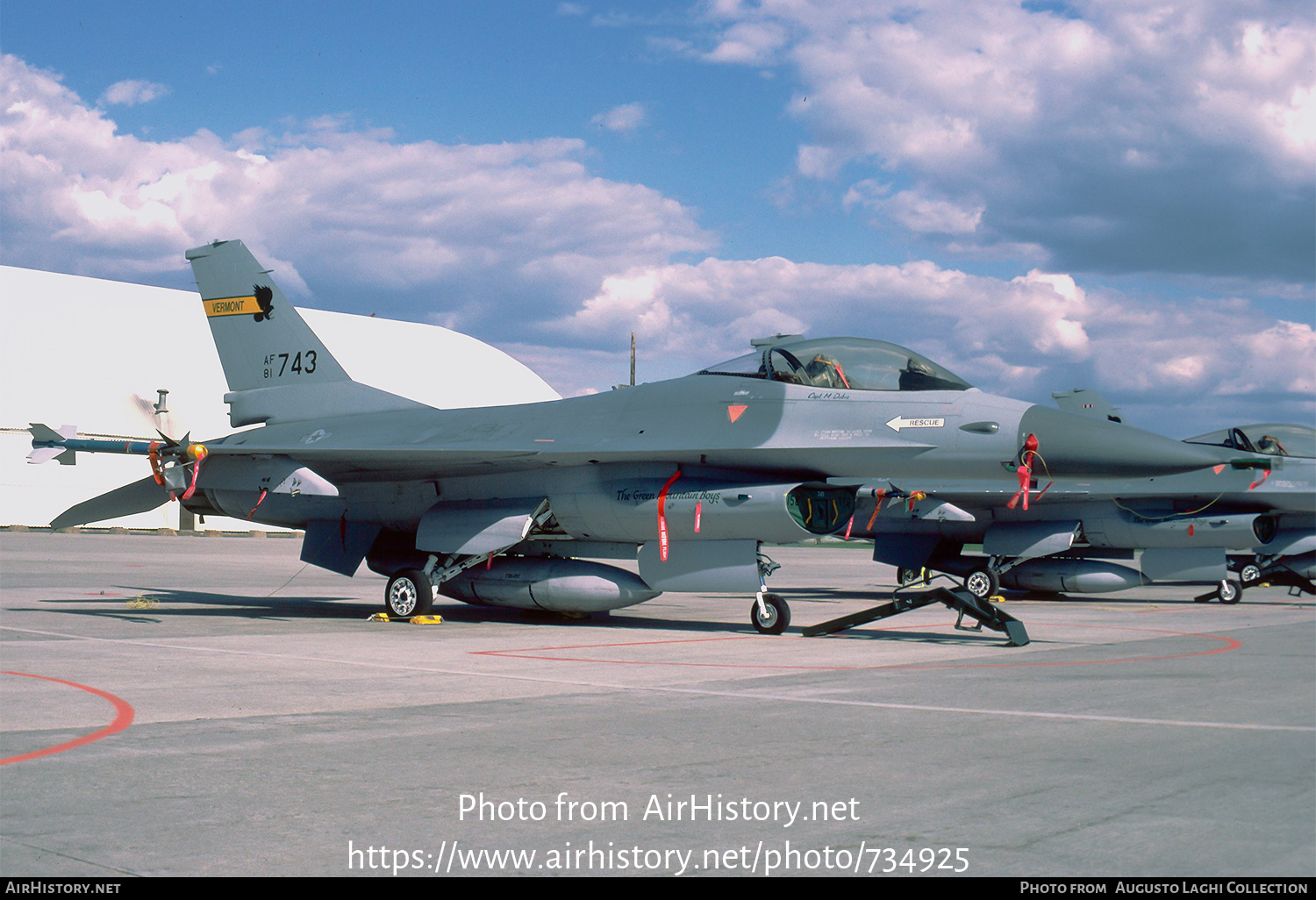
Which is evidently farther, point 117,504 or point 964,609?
point 117,504

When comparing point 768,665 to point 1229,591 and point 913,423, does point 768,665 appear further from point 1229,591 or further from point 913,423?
point 1229,591

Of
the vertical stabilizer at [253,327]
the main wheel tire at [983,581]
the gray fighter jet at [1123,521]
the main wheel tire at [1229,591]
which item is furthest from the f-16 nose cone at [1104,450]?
the main wheel tire at [1229,591]

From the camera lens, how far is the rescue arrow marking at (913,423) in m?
12.5

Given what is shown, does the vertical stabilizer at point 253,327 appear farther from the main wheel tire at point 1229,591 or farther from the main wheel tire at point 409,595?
the main wheel tire at point 1229,591

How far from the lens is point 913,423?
41.4 feet

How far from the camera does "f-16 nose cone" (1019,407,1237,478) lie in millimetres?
11820

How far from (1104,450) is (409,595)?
8.71m

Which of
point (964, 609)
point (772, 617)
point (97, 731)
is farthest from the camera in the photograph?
point (772, 617)

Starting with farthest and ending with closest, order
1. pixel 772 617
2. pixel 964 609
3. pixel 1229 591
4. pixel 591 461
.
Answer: pixel 1229 591 → pixel 591 461 → pixel 772 617 → pixel 964 609

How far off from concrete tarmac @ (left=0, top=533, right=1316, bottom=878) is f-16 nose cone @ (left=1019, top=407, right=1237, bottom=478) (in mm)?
1939

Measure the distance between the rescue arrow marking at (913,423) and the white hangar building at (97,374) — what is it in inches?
1630

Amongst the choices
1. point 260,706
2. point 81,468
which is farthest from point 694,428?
point 81,468

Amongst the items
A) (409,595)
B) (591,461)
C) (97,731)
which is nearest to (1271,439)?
(591,461)
